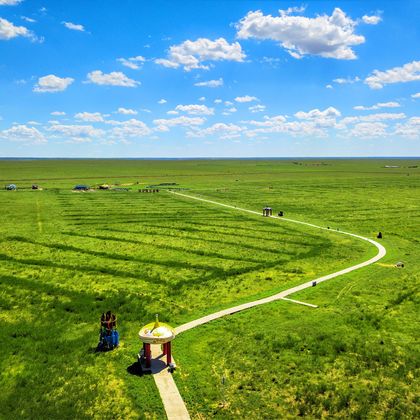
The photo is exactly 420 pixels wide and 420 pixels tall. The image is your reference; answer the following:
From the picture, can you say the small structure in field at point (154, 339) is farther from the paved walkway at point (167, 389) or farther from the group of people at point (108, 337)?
the group of people at point (108, 337)

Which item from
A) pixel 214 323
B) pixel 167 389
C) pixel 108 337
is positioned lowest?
pixel 167 389

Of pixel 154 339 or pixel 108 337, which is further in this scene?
pixel 108 337

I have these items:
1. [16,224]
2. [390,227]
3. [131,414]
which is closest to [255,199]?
[390,227]

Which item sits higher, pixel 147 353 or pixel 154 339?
pixel 154 339

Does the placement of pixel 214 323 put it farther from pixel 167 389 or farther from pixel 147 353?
pixel 167 389

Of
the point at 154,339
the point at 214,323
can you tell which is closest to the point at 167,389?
the point at 154,339

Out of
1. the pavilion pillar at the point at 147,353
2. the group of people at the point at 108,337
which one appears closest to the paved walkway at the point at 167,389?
the pavilion pillar at the point at 147,353
